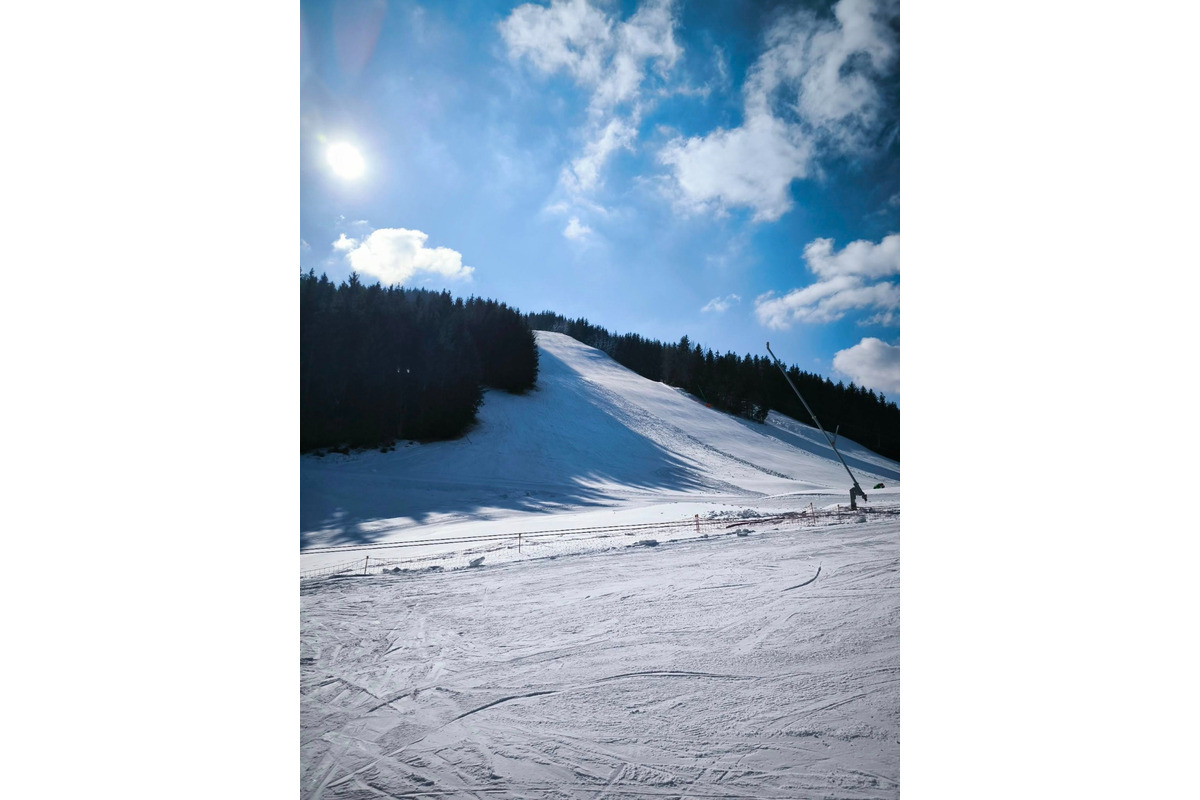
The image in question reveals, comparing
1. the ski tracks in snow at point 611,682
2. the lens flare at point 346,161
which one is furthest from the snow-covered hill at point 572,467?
the lens flare at point 346,161

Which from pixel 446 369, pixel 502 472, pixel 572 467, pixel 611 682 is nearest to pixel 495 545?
pixel 502 472

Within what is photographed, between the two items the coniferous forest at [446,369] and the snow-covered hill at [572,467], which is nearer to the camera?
the coniferous forest at [446,369]

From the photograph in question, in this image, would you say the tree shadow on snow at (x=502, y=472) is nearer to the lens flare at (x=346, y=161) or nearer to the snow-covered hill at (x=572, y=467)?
the snow-covered hill at (x=572, y=467)

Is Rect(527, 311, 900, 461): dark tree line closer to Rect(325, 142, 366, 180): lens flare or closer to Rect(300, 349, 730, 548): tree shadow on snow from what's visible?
Rect(300, 349, 730, 548): tree shadow on snow

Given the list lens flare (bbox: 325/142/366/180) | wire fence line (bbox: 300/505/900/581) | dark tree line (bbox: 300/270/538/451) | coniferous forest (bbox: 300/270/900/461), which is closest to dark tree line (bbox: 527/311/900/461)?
coniferous forest (bbox: 300/270/900/461)

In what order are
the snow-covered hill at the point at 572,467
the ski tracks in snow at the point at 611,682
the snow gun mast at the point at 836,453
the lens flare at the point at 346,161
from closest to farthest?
the ski tracks in snow at the point at 611,682, the lens flare at the point at 346,161, the snow-covered hill at the point at 572,467, the snow gun mast at the point at 836,453

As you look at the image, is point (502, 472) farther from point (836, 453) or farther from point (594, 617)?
point (836, 453)

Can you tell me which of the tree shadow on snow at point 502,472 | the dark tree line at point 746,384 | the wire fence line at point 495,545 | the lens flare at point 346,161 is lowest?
the wire fence line at point 495,545

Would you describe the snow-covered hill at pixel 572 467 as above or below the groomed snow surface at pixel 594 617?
above
